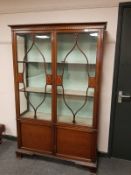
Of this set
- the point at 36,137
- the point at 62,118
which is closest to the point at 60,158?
the point at 36,137

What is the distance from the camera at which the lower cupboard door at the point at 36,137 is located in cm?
235

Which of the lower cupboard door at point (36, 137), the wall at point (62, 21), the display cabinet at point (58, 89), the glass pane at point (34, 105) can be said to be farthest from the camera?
the glass pane at point (34, 105)

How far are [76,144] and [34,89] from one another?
37.9 inches

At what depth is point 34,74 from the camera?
98.3 inches

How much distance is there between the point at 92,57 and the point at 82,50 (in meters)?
0.16

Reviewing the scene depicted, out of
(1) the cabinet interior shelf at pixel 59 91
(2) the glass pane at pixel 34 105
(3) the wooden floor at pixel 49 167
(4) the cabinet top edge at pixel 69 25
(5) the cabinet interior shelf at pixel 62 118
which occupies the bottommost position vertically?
(3) the wooden floor at pixel 49 167

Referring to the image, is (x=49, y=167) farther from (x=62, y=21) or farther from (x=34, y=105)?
(x=62, y=21)

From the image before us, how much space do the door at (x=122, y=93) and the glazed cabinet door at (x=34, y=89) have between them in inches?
35.4

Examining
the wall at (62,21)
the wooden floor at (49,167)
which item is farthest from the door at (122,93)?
the wooden floor at (49,167)

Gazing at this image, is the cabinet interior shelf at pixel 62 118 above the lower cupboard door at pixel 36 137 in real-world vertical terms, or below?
above

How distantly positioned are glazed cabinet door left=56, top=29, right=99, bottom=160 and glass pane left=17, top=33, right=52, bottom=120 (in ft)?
0.63

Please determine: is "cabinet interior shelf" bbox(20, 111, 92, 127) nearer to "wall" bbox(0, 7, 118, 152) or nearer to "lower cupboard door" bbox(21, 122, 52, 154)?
"lower cupboard door" bbox(21, 122, 52, 154)

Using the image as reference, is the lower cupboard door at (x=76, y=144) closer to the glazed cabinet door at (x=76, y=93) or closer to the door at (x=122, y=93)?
the glazed cabinet door at (x=76, y=93)

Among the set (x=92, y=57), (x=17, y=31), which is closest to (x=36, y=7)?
(x=17, y=31)
